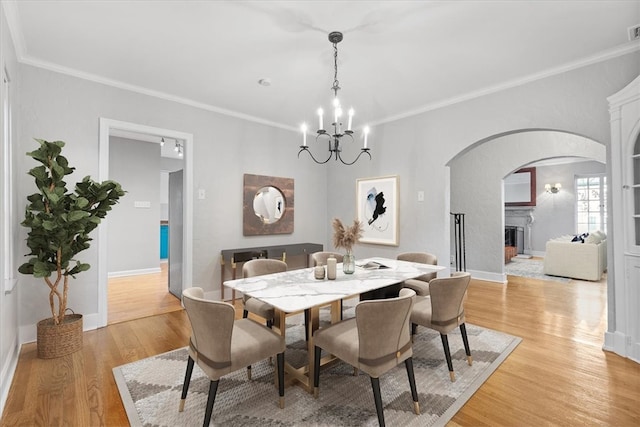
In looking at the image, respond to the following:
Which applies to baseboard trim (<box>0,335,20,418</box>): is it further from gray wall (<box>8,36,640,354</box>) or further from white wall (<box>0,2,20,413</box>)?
gray wall (<box>8,36,640,354</box>)

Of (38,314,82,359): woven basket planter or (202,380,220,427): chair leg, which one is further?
(38,314,82,359): woven basket planter

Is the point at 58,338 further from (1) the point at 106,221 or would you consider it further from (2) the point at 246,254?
(2) the point at 246,254

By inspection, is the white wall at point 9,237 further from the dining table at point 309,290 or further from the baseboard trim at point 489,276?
the baseboard trim at point 489,276

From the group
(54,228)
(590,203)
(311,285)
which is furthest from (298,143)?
(590,203)

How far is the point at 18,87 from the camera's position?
9.29ft

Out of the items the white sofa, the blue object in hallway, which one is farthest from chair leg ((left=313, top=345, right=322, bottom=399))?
the blue object in hallway

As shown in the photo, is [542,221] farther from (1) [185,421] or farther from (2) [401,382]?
(1) [185,421]

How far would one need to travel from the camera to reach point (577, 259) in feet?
18.3

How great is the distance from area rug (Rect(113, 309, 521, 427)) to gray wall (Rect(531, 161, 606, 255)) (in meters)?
7.77

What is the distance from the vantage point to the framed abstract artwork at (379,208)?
15.0 ft

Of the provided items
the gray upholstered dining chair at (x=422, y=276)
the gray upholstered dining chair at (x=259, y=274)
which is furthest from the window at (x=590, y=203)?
the gray upholstered dining chair at (x=259, y=274)

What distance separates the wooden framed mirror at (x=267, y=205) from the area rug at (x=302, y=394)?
219cm

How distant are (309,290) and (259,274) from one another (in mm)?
869

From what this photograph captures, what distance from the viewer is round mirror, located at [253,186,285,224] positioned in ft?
15.3
